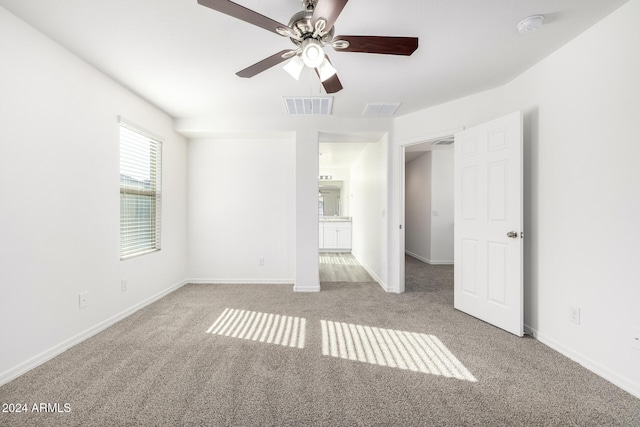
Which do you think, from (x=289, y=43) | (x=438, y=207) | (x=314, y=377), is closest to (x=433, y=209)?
(x=438, y=207)

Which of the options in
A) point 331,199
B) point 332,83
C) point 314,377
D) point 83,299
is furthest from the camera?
point 331,199

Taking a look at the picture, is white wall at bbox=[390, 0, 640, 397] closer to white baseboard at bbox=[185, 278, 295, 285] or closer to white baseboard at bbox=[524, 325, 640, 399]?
white baseboard at bbox=[524, 325, 640, 399]

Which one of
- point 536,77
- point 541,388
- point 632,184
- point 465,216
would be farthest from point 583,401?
point 536,77

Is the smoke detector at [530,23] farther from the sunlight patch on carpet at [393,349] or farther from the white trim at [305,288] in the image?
the white trim at [305,288]

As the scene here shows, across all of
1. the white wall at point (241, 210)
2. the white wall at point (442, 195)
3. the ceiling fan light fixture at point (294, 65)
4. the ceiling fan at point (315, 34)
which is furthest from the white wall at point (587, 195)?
the white wall at point (442, 195)

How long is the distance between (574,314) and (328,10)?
8.98ft

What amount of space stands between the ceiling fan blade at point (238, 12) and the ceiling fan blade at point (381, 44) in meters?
0.39

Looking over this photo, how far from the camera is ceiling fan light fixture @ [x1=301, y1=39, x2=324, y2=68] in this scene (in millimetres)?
1533

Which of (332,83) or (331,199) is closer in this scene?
(332,83)

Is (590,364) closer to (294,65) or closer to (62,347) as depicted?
(294,65)

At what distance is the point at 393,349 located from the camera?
2.17 metres

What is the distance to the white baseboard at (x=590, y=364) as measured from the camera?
1.67 m

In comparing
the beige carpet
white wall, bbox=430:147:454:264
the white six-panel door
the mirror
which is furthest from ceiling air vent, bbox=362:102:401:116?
the mirror

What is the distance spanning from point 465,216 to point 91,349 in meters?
3.74
